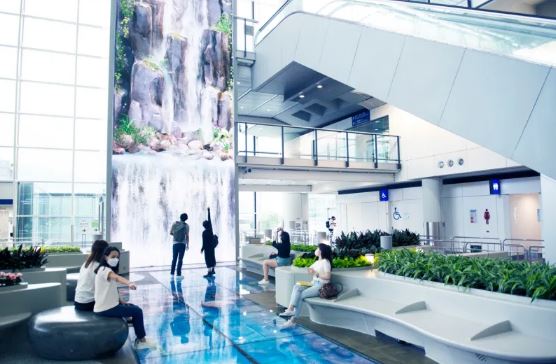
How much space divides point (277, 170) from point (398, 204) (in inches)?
262

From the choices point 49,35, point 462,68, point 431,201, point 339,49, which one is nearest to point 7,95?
point 49,35

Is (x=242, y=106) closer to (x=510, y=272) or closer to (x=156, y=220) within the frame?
(x=156, y=220)

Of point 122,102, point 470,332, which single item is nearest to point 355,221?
point 122,102

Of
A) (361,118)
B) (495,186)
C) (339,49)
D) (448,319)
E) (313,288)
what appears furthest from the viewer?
(361,118)

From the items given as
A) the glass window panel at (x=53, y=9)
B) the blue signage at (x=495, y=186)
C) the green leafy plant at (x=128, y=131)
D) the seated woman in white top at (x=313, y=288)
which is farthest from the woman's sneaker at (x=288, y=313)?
the glass window panel at (x=53, y=9)

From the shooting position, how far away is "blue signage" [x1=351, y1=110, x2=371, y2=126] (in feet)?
67.9

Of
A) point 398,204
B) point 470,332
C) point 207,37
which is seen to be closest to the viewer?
point 470,332

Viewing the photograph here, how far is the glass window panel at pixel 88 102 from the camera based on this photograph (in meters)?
17.2

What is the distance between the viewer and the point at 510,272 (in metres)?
4.73

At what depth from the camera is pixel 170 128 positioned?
46.6 ft

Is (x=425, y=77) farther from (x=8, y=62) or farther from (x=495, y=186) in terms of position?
(x=8, y=62)

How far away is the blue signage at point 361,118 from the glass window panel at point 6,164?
15419 millimetres

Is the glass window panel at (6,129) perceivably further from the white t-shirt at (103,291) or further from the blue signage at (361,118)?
the blue signage at (361,118)

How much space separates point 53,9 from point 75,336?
16623 mm
